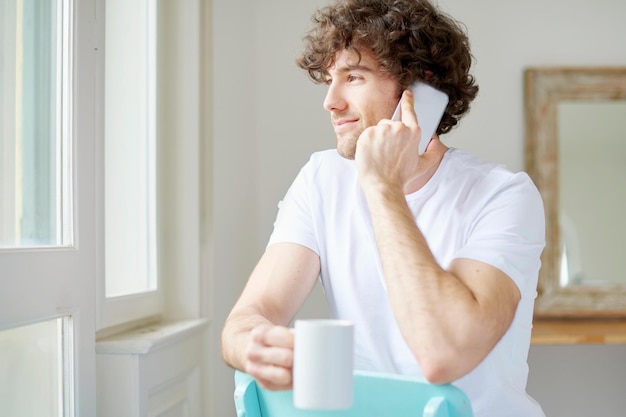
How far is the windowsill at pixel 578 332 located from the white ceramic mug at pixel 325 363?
1.80 m

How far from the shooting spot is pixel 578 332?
2.73 meters

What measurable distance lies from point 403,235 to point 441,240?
1.00ft

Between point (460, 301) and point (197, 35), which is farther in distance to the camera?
point (197, 35)

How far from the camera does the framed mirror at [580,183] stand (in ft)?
9.90

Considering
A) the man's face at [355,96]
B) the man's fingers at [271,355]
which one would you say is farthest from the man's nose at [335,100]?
the man's fingers at [271,355]

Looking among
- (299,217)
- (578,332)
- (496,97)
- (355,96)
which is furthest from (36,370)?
(496,97)

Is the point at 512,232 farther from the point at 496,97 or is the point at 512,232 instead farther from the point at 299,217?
the point at 496,97

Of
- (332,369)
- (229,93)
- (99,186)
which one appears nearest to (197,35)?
(229,93)

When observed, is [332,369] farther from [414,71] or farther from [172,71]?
[172,71]

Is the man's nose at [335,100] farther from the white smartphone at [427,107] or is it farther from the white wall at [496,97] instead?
the white wall at [496,97]

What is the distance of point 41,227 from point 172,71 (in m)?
0.93

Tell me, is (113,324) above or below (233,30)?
below

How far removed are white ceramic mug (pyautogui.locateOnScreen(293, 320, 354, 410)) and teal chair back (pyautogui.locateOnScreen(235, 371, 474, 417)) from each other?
5.2 inches

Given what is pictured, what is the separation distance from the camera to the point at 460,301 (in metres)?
1.31
